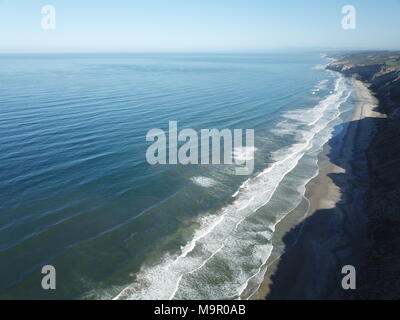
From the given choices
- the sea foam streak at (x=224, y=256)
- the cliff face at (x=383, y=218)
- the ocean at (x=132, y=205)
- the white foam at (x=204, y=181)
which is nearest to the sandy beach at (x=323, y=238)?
the cliff face at (x=383, y=218)

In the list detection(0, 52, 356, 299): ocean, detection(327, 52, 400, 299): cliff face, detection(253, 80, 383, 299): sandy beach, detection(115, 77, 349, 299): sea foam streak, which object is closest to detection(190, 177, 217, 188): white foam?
detection(0, 52, 356, 299): ocean

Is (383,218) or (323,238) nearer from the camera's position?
(323,238)

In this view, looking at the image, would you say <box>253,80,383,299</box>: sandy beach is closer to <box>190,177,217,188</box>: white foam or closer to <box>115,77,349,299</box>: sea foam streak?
<box>115,77,349,299</box>: sea foam streak

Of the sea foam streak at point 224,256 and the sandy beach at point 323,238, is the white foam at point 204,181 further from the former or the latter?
Result: the sandy beach at point 323,238

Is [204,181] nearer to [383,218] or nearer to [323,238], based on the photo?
[323,238]

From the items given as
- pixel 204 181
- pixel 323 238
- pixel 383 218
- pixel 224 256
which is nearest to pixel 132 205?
pixel 204 181

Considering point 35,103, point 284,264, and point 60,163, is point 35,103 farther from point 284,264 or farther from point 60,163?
point 284,264

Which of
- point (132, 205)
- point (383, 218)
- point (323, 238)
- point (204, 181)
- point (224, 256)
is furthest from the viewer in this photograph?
point (204, 181)
